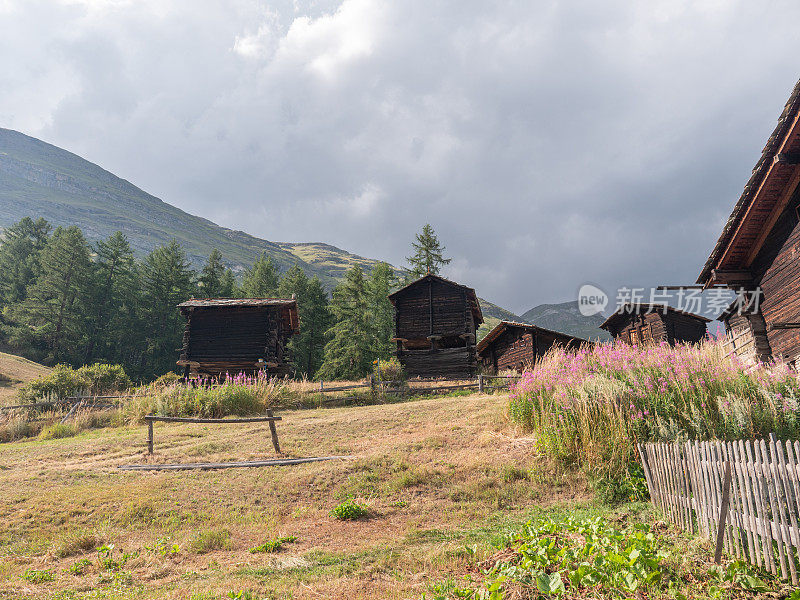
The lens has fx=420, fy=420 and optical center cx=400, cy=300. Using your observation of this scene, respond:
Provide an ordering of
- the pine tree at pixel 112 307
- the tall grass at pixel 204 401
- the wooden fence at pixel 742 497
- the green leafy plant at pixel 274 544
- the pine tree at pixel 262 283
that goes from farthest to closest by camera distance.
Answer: the pine tree at pixel 262 283, the pine tree at pixel 112 307, the tall grass at pixel 204 401, the green leafy plant at pixel 274 544, the wooden fence at pixel 742 497

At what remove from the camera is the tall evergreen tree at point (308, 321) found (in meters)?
47.2

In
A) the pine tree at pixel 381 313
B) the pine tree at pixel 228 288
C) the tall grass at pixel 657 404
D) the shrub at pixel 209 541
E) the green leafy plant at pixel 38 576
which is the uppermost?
the pine tree at pixel 228 288

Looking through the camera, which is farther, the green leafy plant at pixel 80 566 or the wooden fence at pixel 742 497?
the green leafy plant at pixel 80 566

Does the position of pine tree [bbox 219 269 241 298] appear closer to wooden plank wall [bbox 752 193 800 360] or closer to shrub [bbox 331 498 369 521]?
shrub [bbox 331 498 369 521]

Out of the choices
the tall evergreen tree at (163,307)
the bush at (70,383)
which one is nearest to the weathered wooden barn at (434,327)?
the bush at (70,383)

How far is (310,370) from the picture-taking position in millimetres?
47500

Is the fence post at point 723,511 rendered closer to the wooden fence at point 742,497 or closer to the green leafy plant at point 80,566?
the wooden fence at point 742,497

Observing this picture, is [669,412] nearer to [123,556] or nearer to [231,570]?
[231,570]

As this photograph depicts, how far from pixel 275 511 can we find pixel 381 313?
36.8 m

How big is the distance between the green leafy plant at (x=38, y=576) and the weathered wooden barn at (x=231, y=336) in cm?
2252

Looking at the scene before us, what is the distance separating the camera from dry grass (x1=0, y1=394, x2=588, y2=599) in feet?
16.3

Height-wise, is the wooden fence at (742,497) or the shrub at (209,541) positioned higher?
the wooden fence at (742,497)

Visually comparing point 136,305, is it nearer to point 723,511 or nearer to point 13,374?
point 13,374

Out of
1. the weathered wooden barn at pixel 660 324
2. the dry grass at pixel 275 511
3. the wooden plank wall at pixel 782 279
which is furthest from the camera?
Result: the weathered wooden barn at pixel 660 324
